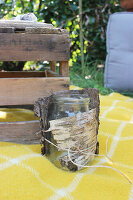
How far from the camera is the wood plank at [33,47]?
928 millimetres

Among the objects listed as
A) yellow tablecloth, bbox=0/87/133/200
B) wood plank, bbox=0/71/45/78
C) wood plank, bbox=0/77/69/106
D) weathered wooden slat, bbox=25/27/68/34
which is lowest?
yellow tablecloth, bbox=0/87/133/200

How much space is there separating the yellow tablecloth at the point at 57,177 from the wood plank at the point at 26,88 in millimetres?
183

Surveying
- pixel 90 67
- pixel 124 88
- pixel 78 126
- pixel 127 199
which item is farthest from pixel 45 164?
pixel 90 67

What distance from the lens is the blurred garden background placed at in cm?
280

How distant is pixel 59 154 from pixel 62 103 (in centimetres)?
16

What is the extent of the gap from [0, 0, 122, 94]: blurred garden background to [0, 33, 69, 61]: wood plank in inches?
67.8

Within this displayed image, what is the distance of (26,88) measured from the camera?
986 mm

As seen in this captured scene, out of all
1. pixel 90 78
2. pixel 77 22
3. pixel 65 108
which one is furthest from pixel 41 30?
pixel 77 22

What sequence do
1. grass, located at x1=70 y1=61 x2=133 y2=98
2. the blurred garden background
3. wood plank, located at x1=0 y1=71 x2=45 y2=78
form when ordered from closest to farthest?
1. wood plank, located at x1=0 y1=71 x2=45 y2=78
2. grass, located at x1=70 y1=61 x2=133 y2=98
3. the blurred garden background

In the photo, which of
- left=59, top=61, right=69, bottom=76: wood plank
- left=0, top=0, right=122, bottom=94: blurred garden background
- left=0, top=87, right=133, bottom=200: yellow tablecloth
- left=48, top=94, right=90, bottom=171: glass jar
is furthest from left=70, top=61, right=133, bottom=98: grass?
left=48, top=94, right=90, bottom=171: glass jar

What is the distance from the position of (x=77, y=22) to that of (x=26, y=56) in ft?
7.44

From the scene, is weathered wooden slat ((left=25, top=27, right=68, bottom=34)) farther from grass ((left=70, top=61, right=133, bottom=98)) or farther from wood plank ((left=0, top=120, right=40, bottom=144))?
grass ((left=70, top=61, right=133, bottom=98))

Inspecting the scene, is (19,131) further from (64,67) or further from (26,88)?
(64,67)

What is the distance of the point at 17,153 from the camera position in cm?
86
